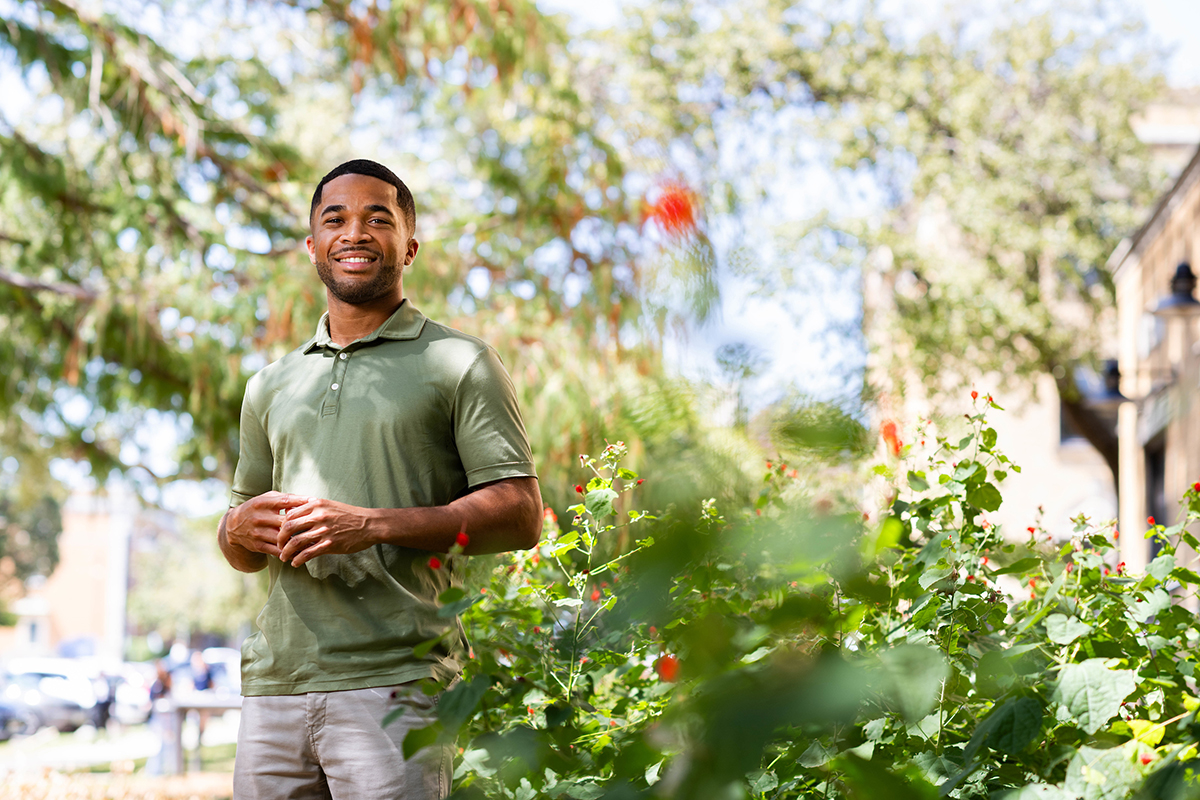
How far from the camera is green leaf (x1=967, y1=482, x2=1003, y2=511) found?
2.08 meters

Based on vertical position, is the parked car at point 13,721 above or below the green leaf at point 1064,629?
below

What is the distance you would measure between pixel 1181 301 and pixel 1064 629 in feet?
26.9

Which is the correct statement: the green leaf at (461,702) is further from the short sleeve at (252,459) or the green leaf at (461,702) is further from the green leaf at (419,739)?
the short sleeve at (252,459)

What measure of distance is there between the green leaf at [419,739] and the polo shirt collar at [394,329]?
952mm

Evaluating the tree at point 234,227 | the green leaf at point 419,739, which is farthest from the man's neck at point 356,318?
the tree at point 234,227

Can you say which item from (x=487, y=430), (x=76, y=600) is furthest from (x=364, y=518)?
(x=76, y=600)

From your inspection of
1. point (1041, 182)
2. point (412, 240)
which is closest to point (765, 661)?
point (412, 240)

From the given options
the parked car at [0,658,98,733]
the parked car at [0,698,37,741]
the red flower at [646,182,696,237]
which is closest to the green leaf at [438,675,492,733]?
the red flower at [646,182,696,237]

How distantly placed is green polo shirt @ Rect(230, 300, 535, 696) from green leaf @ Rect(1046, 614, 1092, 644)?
0.89 meters

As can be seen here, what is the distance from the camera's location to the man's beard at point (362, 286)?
2072 millimetres

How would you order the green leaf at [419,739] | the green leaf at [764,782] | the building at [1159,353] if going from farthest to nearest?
the building at [1159,353]
the green leaf at [764,782]
the green leaf at [419,739]

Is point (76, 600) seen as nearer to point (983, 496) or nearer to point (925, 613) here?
point (983, 496)

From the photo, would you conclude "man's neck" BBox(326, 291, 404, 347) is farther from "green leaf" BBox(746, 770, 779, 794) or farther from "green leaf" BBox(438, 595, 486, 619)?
"green leaf" BBox(746, 770, 779, 794)

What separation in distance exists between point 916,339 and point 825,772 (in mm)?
13412
